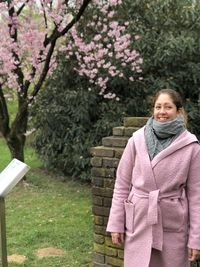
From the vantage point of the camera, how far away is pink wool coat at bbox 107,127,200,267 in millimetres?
3066

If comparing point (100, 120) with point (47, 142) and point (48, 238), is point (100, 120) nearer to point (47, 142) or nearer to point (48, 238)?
point (47, 142)

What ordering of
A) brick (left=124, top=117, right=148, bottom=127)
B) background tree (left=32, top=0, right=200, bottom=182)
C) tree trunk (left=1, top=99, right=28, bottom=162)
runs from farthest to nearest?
background tree (left=32, top=0, right=200, bottom=182) < tree trunk (left=1, top=99, right=28, bottom=162) < brick (left=124, top=117, right=148, bottom=127)

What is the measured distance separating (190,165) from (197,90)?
6600mm

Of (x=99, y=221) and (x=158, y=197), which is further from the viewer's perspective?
(x=99, y=221)

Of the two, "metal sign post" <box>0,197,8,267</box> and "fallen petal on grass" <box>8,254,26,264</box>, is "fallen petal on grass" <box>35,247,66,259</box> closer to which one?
"fallen petal on grass" <box>8,254,26,264</box>

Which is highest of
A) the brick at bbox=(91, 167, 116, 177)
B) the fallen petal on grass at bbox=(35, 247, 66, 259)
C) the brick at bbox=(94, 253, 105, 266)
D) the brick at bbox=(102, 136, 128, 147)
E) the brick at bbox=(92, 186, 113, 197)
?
the brick at bbox=(102, 136, 128, 147)

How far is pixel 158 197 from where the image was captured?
121 inches

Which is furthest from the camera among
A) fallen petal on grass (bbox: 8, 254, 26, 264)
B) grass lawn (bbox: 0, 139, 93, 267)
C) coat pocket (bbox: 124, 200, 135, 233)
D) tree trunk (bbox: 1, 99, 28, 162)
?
tree trunk (bbox: 1, 99, 28, 162)

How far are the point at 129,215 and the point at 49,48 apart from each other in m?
5.84

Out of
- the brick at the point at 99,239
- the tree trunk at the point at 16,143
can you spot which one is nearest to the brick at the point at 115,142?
the brick at the point at 99,239

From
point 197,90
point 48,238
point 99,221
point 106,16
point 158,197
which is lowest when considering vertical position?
point 48,238

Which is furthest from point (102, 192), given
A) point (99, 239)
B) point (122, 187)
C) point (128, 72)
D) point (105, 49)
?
point (128, 72)

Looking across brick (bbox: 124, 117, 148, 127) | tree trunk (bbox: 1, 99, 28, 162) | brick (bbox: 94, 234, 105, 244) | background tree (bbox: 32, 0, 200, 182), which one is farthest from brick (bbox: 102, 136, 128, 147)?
tree trunk (bbox: 1, 99, 28, 162)

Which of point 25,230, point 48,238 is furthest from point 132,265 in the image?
point 25,230
